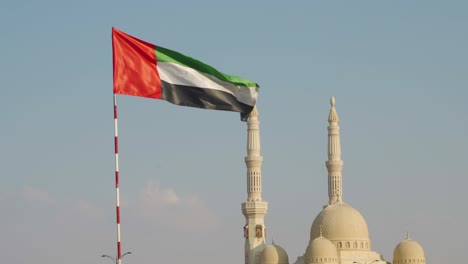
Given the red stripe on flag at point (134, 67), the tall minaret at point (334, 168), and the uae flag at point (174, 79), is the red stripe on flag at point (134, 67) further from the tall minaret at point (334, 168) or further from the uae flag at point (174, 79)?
the tall minaret at point (334, 168)

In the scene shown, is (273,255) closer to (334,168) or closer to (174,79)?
(334,168)

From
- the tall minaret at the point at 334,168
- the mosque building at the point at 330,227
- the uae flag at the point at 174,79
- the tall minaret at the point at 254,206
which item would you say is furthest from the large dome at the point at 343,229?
the uae flag at the point at 174,79

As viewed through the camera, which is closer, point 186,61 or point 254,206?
point 186,61

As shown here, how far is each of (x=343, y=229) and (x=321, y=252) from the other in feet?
20.7

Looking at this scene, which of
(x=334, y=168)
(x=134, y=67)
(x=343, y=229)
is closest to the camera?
(x=134, y=67)

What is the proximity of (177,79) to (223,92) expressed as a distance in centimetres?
150

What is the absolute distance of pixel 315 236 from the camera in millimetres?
123250

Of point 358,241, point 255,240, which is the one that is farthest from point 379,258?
point 255,240

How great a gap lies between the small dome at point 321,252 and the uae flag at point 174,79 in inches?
3107

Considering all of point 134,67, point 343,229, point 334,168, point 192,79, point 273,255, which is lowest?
point 273,255

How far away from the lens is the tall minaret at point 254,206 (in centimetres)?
12350

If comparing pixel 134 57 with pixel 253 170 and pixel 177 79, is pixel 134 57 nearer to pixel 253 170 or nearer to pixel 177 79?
pixel 177 79

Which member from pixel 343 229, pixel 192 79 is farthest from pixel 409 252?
pixel 192 79

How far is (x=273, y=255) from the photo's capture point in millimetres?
120375
